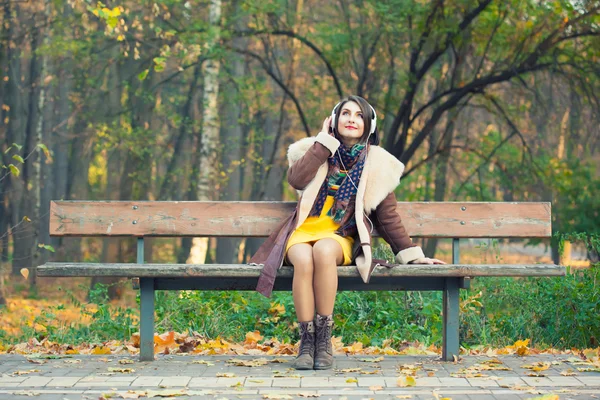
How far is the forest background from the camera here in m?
14.8

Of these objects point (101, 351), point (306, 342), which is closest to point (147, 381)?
point (306, 342)

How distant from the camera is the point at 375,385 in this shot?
16.6 feet

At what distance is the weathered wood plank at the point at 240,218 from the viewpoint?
620 cm

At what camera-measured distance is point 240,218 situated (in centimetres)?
626

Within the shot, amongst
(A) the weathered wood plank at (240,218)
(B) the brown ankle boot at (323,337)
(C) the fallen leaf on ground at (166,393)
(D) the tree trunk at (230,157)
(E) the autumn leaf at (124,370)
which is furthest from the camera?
(D) the tree trunk at (230,157)

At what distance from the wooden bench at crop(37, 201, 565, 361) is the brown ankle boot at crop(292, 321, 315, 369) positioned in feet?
1.28

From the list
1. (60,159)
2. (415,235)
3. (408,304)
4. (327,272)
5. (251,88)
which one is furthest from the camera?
(60,159)

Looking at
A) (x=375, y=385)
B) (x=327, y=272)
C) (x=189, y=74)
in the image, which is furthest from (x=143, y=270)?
(x=189, y=74)

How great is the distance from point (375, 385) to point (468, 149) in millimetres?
12494

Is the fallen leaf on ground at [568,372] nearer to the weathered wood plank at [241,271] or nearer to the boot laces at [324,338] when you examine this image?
the weathered wood plank at [241,271]

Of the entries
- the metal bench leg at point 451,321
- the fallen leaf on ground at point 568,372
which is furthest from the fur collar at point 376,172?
the fallen leaf on ground at point 568,372

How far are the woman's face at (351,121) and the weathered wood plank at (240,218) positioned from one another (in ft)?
1.94

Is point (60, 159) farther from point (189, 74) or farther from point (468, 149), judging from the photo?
point (468, 149)

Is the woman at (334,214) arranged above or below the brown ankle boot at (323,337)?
above
